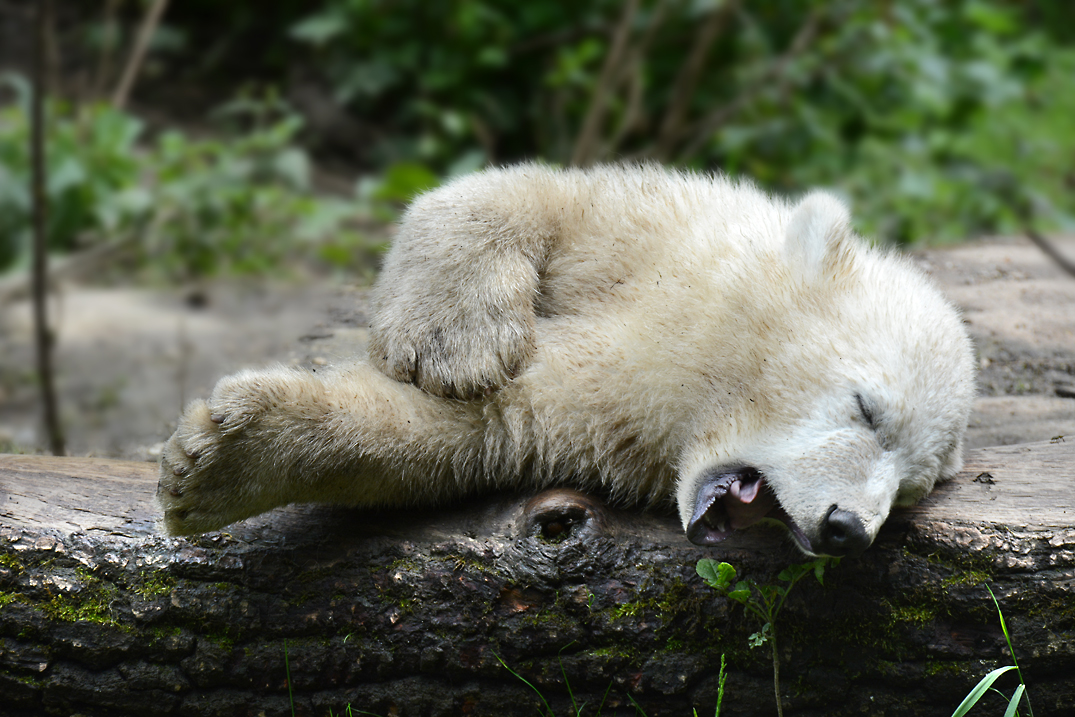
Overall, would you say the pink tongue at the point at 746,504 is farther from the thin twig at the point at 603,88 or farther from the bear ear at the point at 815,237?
the thin twig at the point at 603,88

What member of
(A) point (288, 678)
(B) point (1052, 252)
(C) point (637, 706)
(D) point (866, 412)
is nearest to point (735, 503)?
(D) point (866, 412)

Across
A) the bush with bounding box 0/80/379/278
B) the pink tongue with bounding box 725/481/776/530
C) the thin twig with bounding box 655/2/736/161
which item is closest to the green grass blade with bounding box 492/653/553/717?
the pink tongue with bounding box 725/481/776/530

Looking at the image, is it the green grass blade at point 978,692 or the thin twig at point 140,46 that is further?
the thin twig at point 140,46

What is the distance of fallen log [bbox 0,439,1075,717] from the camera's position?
2043mm

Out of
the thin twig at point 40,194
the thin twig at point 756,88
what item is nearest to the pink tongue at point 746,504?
the thin twig at point 40,194

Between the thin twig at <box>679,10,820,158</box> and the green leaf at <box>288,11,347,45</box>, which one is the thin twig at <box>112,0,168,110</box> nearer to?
the green leaf at <box>288,11,347,45</box>

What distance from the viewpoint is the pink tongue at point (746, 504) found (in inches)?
87.4

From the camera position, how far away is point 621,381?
238cm

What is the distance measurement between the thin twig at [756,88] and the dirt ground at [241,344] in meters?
2.77

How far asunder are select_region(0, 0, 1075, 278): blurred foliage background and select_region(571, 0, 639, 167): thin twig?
0.02 meters

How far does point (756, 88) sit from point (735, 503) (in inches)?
219

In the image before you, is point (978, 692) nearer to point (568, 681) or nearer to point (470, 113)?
point (568, 681)

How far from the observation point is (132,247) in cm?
632

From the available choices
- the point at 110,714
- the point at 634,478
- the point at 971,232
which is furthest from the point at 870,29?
the point at 110,714
